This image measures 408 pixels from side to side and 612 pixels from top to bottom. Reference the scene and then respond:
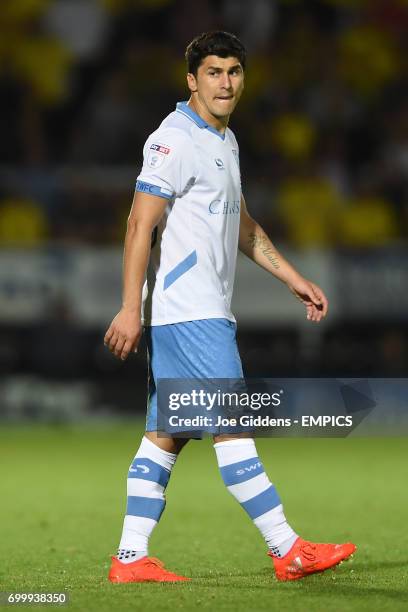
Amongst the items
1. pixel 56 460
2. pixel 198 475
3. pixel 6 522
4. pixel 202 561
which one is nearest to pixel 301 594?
pixel 202 561

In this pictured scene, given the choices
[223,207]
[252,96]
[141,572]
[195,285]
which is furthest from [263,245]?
[252,96]

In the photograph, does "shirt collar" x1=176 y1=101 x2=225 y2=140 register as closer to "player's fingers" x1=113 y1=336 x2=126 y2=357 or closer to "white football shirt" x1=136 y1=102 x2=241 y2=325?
"white football shirt" x1=136 y1=102 x2=241 y2=325

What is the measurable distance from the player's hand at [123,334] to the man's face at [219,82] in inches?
34.4

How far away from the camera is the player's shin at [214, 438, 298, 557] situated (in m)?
4.68

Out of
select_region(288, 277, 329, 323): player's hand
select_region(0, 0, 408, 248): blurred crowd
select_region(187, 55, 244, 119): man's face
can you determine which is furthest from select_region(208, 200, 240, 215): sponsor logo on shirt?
select_region(0, 0, 408, 248): blurred crowd

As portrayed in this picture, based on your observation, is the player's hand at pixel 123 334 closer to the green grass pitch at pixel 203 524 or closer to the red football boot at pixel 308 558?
the green grass pitch at pixel 203 524

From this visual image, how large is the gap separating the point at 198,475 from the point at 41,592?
5095 mm

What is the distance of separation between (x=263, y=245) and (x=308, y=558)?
1276mm

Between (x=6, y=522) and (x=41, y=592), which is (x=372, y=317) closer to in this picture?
(x=6, y=522)

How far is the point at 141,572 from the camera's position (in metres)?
4.73

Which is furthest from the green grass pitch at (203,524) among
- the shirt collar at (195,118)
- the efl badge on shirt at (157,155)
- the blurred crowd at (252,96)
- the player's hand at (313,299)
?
the blurred crowd at (252,96)

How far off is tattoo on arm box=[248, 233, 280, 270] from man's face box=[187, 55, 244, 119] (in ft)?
1.92

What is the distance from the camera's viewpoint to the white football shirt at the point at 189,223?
15.5 ft

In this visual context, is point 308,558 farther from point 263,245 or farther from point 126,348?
point 263,245
